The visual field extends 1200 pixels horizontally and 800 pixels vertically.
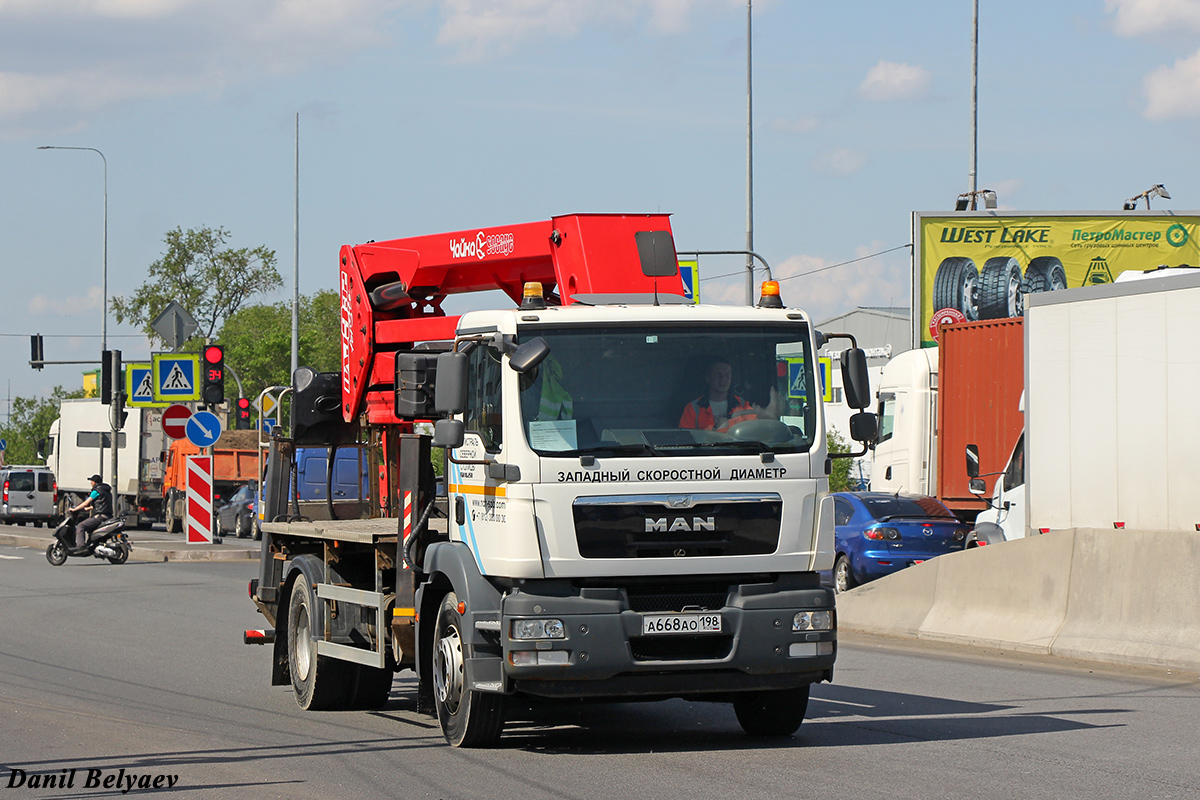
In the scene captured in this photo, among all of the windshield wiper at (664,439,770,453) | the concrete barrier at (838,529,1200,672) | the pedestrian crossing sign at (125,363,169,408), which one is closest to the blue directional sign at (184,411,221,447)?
the pedestrian crossing sign at (125,363,169,408)

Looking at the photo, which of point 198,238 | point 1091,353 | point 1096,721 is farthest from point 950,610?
point 198,238

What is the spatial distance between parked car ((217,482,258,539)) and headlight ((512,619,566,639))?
1155 inches

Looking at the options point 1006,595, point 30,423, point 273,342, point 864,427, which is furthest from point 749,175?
point 30,423

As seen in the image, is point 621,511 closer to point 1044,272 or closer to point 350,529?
point 350,529

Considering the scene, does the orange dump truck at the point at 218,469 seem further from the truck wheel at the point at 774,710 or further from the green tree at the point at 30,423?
the green tree at the point at 30,423

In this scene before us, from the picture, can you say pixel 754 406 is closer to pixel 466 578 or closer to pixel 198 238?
pixel 466 578

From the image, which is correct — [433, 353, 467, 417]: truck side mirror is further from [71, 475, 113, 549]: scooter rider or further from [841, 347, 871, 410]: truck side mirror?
[71, 475, 113, 549]: scooter rider

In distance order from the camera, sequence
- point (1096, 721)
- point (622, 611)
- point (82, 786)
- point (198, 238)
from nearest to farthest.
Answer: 1. point (82, 786)
2. point (622, 611)
3. point (1096, 721)
4. point (198, 238)

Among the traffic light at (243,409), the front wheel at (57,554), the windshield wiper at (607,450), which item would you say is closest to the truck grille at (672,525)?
the windshield wiper at (607,450)

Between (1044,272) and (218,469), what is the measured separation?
2244 cm

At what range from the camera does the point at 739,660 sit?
8.59 metres

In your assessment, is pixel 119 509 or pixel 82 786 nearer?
pixel 82 786

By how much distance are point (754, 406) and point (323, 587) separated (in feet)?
11.7

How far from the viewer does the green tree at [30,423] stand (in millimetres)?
120500
